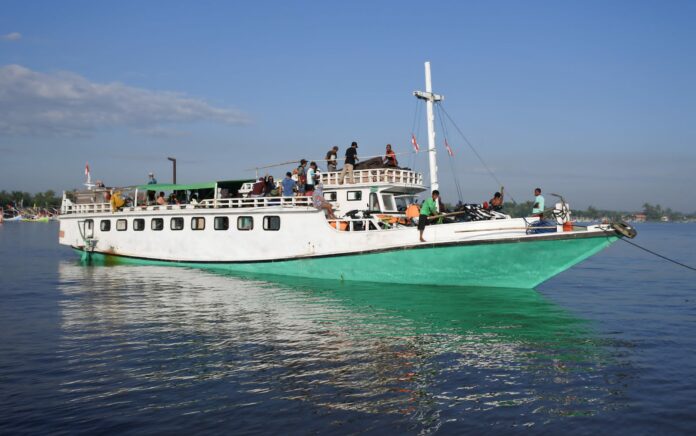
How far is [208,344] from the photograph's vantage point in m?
11.6

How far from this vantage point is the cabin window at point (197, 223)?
24.7 m

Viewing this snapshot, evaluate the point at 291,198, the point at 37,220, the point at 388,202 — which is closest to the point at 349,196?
the point at 388,202

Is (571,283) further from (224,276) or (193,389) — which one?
(193,389)

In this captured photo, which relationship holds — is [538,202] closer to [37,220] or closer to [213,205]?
[213,205]

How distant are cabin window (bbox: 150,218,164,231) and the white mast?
43.0 feet

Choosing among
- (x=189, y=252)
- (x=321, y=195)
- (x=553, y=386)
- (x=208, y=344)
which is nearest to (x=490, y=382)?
(x=553, y=386)

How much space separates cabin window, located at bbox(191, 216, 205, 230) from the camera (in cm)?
2473

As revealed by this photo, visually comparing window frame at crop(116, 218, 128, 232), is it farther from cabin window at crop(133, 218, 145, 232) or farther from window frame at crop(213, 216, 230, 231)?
window frame at crop(213, 216, 230, 231)

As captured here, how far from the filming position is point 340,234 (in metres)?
20.5

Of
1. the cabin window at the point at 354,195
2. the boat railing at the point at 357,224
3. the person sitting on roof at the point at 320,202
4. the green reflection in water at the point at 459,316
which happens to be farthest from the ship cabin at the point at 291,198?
the green reflection in water at the point at 459,316

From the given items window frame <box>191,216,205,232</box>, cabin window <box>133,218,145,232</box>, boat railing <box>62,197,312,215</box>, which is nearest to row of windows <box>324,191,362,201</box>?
boat railing <box>62,197,312,215</box>

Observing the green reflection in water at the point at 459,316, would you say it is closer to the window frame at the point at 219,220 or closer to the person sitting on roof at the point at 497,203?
the person sitting on roof at the point at 497,203

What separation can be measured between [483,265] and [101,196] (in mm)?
21509

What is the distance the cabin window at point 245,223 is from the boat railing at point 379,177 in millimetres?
3561
